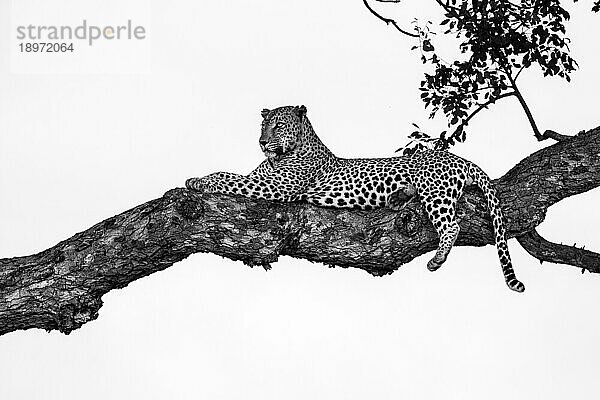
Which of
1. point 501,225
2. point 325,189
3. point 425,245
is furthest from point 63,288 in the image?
point 501,225

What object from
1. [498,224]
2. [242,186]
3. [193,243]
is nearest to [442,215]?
[498,224]

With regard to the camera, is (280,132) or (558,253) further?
(558,253)

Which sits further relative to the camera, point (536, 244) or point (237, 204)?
point (536, 244)

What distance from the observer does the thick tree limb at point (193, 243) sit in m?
7.27

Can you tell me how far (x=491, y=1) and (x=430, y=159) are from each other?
2030mm

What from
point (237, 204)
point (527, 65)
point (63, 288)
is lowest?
point (63, 288)

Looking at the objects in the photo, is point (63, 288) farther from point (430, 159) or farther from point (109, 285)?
point (430, 159)

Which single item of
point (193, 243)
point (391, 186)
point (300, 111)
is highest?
point (300, 111)

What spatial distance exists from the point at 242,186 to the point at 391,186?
110 centimetres

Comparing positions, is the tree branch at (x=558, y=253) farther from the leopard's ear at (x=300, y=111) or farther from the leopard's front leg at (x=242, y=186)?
the leopard's front leg at (x=242, y=186)

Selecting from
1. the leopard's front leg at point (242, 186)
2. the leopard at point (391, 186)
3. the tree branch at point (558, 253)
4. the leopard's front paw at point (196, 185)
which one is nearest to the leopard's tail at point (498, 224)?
the leopard at point (391, 186)

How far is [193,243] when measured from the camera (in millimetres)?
7297

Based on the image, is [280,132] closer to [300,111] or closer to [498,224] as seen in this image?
[300,111]

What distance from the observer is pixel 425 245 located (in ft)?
24.5
